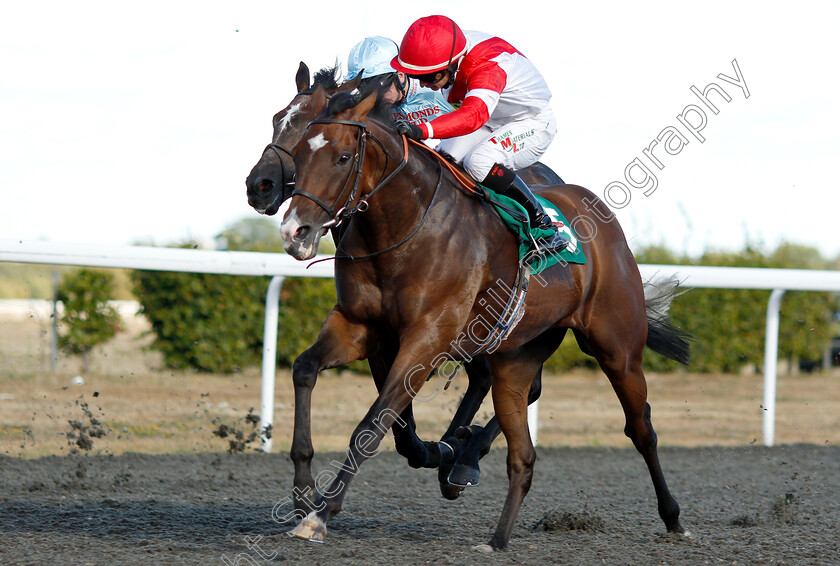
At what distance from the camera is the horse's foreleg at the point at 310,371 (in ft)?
10.8

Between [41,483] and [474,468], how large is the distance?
2477 millimetres

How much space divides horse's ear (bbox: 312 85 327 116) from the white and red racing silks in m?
0.42

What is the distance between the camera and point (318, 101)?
10.9 ft

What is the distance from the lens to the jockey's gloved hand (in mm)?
3508

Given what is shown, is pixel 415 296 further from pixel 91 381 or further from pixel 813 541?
pixel 91 381

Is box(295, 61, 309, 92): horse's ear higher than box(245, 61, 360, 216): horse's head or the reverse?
higher

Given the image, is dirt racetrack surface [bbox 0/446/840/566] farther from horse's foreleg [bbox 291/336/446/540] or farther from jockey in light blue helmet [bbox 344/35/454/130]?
jockey in light blue helmet [bbox 344/35/454/130]

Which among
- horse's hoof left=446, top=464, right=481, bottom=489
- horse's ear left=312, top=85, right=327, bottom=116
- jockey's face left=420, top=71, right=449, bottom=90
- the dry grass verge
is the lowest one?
the dry grass verge

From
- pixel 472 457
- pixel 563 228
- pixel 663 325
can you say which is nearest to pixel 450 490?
pixel 472 457

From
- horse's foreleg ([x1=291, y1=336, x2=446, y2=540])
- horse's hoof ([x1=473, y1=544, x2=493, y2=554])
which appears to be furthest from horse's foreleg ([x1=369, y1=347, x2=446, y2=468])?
horse's hoof ([x1=473, y1=544, x2=493, y2=554])

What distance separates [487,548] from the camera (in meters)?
3.68

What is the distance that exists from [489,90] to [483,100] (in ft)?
0.27

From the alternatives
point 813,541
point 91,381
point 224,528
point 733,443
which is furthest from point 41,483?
point 733,443

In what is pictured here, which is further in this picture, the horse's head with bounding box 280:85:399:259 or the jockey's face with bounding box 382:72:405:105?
the jockey's face with bounding box 382:72:405:105
